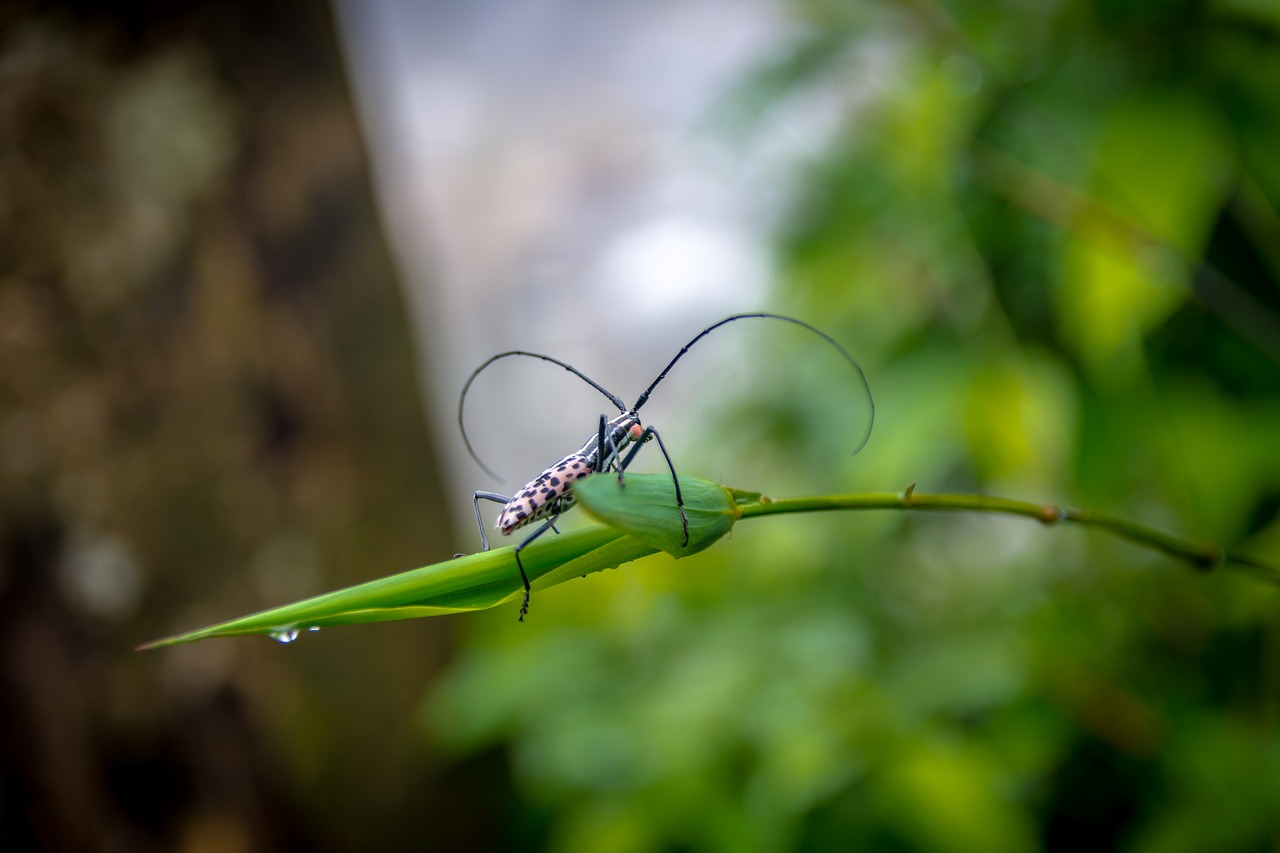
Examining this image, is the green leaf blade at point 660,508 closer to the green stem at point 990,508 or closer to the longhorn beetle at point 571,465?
the green stem at point 990,508

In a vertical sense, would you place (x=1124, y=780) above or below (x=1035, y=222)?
below

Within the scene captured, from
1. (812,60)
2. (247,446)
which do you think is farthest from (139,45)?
(812,60)

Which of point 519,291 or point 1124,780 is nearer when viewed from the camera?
point 1124,780

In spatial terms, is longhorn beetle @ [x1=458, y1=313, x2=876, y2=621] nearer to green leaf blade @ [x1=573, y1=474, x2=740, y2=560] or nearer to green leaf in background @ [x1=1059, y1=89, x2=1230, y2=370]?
green leaf blade @ [x1=573, y1=474, x2=740, y2=560]

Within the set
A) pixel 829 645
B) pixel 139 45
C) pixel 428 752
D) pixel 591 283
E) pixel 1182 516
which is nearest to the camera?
pixel 1182 516

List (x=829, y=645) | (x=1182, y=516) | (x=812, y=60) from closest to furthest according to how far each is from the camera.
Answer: (x=1182, y=516)
(x=829, y=645)
(x=812, y=60)

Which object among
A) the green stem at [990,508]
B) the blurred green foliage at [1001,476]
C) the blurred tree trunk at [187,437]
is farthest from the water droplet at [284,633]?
the blurred tree trunk at [187,437]

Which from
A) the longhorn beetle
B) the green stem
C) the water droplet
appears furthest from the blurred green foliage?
the water droplet

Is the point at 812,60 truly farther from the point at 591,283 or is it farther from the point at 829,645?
the point at 591,283

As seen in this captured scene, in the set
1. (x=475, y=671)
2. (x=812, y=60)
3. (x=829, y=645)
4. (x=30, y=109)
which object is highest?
(x=30, y=109)
